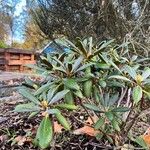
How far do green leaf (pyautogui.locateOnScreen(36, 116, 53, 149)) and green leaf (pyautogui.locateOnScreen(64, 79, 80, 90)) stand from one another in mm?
206

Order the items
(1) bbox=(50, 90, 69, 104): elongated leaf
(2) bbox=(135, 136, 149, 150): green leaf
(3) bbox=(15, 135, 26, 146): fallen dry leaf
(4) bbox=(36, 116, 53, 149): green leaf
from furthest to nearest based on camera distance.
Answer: (3) bbox=(15, 135, 26, 146): fallen dry leaf, (2) bbox=(135, 136, 149, 150): green leaf, (1) bbox=(50, 90, 69, 104): elongated leaf, (4) bbox=(36, 116, 53, 149): green leaf

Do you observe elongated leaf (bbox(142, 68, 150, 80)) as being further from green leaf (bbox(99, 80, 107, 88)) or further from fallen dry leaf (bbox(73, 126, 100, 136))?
fallen dry leaf (bbox(73, 126, 100, 136))

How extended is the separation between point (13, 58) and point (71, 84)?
13.4 metres

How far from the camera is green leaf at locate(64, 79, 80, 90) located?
152 centimetres

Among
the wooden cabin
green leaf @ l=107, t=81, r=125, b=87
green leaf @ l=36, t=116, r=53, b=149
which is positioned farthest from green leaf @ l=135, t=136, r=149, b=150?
the wooden cabin

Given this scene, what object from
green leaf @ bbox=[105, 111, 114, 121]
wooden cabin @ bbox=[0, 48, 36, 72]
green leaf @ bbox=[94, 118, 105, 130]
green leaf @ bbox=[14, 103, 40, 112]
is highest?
green leaf @ bbox=[14, 103, 40, 112]

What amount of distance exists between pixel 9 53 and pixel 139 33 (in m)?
10.1

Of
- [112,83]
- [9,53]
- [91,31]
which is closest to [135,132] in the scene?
[112,83]

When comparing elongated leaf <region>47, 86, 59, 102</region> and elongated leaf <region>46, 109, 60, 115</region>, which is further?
elongated leaf <region>47, 86, 59, 102</region>

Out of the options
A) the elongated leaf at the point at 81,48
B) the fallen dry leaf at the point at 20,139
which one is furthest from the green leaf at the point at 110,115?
the fallen dry leaf at the point at 20,139

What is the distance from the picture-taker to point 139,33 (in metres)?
5.00

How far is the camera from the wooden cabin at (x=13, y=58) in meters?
14.3

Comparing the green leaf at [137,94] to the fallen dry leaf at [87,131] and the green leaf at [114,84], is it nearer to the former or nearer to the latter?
the green leaf at [114,84]

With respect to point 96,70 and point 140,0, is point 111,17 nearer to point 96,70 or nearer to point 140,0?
point 140,0
